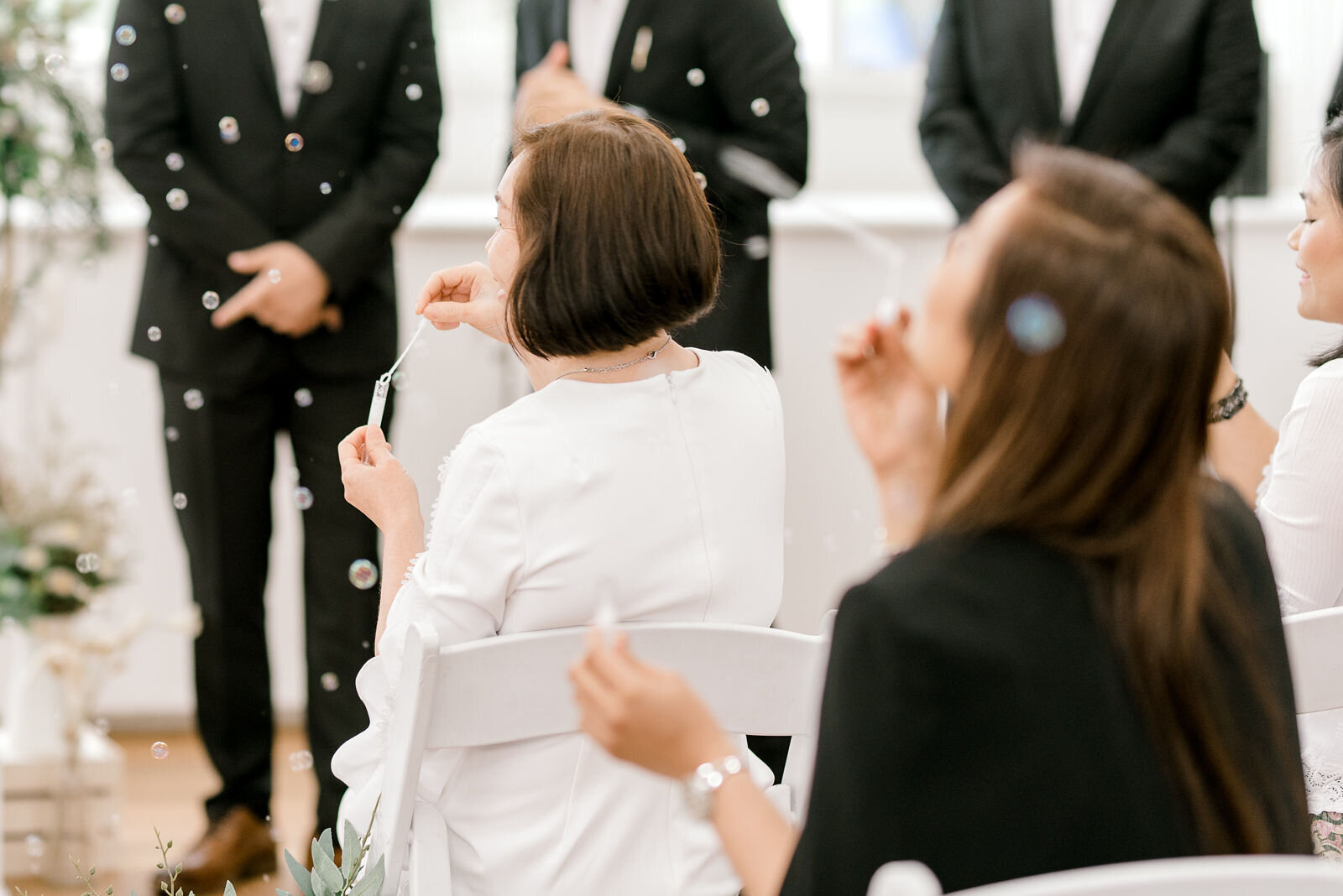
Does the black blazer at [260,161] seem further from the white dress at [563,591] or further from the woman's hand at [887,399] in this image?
the woman's hand at [887,399]

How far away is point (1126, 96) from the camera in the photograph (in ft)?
7.95

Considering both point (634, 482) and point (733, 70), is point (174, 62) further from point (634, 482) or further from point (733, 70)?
point (634, 482)

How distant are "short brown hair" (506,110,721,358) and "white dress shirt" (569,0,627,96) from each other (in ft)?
4.43

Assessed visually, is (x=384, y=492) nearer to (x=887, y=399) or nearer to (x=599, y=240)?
(x=599, y=240)

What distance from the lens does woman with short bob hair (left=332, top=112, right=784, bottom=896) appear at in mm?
1045

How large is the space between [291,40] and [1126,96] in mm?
1448

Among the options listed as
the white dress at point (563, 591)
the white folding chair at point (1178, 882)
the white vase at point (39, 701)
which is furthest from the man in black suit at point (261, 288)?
the white folding chair at point (1178, 882)

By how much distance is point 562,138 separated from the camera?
117 centimetres

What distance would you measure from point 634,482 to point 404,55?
1.52 metres

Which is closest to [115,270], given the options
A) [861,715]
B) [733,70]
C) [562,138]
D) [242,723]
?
[242,723]

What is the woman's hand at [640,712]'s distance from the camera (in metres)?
0.73

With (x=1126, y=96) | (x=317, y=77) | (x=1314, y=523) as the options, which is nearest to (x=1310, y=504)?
(x=1314, y=523)

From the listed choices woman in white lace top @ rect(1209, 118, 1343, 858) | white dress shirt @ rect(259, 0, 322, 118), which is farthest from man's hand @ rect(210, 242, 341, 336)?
woman in white lace top @ rect(1209, 118, 1343, 858)

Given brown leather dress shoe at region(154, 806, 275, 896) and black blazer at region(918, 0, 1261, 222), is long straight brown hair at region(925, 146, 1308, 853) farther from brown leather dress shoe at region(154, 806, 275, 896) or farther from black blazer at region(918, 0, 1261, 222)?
brown leather dress shoe at region(154, 806, 275, 896)
